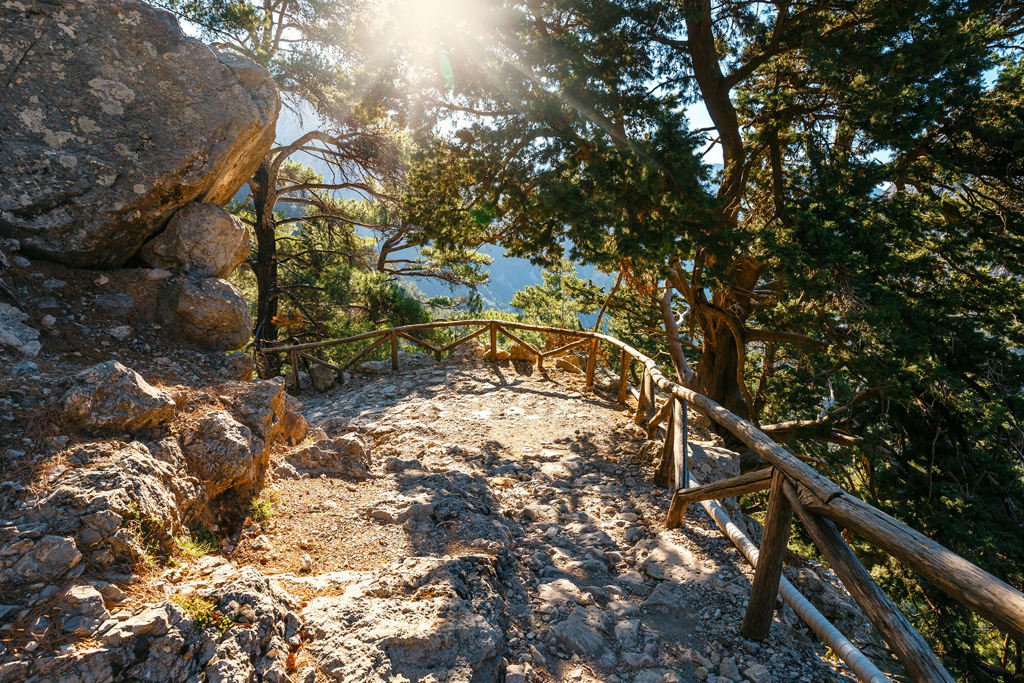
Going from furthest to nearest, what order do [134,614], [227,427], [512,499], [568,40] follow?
[568,40] → [512,499] → [227,427] → [134,614]

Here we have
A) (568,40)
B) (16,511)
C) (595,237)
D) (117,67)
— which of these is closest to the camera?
(16,511)

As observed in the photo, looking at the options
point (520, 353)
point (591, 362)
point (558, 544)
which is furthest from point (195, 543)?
point (520, 353)

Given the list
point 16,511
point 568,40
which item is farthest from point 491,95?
point 16,511

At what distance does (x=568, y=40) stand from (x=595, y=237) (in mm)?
2403

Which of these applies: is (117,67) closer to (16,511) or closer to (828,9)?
(16,511)

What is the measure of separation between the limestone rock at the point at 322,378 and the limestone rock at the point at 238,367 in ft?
15.5

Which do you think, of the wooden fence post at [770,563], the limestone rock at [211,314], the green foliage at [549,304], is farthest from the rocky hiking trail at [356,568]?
the green foliage at [549,304]

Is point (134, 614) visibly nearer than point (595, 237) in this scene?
Yes

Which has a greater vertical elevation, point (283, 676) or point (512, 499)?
point (283, 676)

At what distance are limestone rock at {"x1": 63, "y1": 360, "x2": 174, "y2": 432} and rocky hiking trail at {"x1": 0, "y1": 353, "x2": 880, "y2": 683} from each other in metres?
0.02

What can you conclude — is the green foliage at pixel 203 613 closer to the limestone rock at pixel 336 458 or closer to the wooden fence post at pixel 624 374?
the limestone rock at pixel 336 458

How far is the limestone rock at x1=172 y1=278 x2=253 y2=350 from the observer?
406 centimetres

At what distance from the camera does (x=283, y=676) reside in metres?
1.89

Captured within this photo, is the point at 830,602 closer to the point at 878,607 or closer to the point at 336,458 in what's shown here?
the point at 878,607
